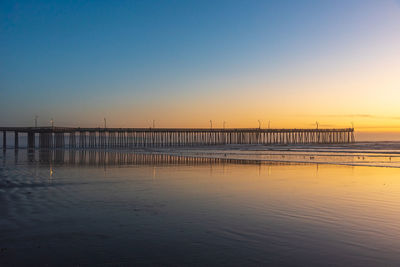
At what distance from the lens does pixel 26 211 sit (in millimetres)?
8617

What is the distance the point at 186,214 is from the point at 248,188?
185 inches

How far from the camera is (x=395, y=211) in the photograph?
8727 millimetres

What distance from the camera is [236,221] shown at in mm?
7707

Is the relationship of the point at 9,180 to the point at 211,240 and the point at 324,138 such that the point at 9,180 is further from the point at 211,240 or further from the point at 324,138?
the point at 324,138

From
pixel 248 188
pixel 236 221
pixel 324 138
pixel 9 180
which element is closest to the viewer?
pixel 236 221

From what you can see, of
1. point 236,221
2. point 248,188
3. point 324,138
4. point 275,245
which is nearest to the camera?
point 275,245

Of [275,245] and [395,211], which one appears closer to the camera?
[275,245]

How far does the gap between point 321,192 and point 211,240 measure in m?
6.56

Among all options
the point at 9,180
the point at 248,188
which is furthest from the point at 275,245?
the point at 9,180

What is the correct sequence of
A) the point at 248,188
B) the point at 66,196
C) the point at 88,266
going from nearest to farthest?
1. the point at 88,266
2. the point at 66,196
3. the point at 248,188

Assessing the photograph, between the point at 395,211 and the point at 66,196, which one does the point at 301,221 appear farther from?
the point at 66,196

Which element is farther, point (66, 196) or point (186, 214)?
point (66, 196)

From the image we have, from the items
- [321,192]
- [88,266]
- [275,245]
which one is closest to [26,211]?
[88,266]

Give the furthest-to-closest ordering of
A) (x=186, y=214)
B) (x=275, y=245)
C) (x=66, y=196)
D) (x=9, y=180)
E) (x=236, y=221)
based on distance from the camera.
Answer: (x=9, y=180) < (x=66, y=196) < (x=186, y=214) < (x=236, y=221) < (x=275, y=245)
